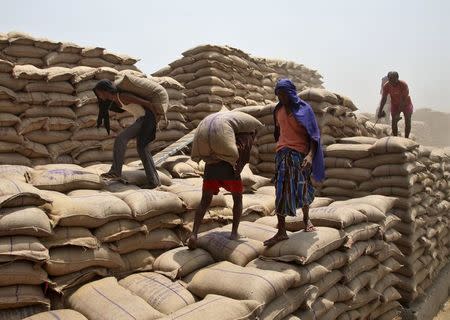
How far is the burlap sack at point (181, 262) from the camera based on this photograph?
124 inches

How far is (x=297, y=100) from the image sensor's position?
136 inches

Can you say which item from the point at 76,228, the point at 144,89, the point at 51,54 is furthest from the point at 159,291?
the point at 51,54

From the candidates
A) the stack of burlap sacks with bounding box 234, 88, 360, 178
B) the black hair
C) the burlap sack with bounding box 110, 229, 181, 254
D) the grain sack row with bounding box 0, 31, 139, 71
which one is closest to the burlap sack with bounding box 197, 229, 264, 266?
the burlap sack with bounding box 110, 229, 181, 254

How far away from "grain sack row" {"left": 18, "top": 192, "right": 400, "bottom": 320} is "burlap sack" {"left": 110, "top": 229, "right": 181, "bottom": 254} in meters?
0.21

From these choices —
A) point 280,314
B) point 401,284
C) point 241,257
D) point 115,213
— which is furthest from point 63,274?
point 401,284

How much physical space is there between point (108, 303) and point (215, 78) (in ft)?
19.9

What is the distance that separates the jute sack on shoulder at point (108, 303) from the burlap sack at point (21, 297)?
221 millimetres

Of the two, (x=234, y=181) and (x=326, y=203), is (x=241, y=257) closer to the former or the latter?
(x=234, y=181)

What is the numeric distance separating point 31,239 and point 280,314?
5.93 feet

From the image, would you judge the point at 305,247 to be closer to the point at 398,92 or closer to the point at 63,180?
the point at 63,180

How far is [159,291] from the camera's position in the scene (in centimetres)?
288

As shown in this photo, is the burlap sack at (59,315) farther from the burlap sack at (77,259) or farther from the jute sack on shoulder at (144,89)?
the jute sack on shoulder at (144,89)

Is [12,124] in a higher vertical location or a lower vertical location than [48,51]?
lower

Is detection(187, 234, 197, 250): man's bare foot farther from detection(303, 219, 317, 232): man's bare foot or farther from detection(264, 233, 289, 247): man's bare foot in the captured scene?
detection(303, 219, 317, 232): man's bare foot
